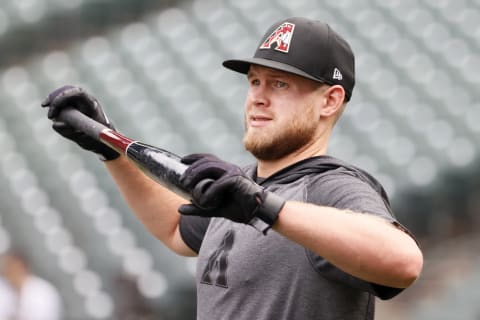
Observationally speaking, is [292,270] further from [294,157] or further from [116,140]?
[116,140]

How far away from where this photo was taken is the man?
132cm

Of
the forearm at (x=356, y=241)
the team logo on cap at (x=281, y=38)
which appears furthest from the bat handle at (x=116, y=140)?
the team logo on cap at (x=281, y=38)

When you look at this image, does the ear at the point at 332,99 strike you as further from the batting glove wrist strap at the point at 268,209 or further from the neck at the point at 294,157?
the batting glove wrist strap at the point at 268,209

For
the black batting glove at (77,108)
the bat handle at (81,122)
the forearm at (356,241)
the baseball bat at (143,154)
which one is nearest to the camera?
the forearm at (356,241)

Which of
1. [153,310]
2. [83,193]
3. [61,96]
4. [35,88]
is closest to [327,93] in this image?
[61,96]

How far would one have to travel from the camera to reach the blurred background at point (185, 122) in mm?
4969

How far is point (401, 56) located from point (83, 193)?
278 cm

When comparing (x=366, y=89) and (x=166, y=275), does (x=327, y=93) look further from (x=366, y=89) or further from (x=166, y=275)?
(x=366, y=89)

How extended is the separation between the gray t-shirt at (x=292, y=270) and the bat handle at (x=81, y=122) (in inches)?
14.8

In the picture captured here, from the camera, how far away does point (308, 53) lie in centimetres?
166

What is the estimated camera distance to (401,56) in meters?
6.63

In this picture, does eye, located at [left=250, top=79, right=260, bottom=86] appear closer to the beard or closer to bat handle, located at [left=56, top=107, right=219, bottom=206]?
the beard

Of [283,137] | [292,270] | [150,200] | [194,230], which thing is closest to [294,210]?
[292,270]

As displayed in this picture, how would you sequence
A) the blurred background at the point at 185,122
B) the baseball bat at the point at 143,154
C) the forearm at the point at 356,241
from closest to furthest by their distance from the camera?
1. the forearm at the point at 356,241
2. the baseball bat at the point at 143,154
3. the blurred background at the point at 185,122
